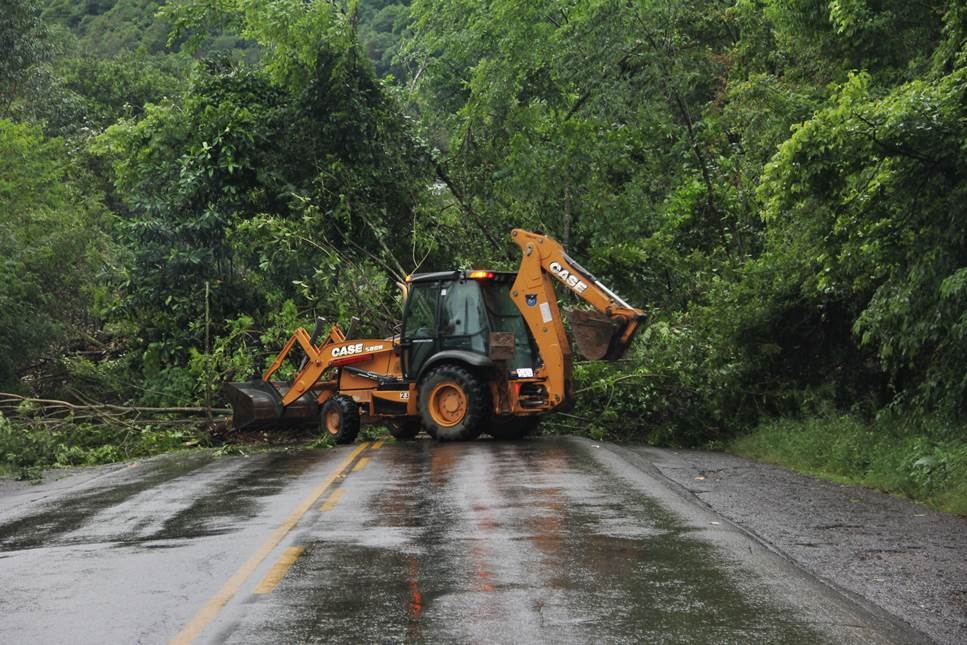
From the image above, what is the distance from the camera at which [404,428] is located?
22.5 m

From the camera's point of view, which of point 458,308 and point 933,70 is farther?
point 458,308

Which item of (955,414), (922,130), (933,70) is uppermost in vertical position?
(933,70)

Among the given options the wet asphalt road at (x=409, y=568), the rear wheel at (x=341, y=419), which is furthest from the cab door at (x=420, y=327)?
the wet asphalt road at (x=409, y=568)

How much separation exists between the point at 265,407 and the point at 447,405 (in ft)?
12.5

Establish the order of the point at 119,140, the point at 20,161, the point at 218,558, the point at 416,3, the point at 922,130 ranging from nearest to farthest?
the point at 218,558 < the point at 922,130 < the point at 119,140 < the point at 416,3 < the point at 20,161

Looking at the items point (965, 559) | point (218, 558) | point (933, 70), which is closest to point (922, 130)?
point (933, 70)

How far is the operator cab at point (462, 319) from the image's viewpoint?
20.4 m

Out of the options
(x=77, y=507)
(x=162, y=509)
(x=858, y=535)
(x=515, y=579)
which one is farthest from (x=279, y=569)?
(x=77, y=507)

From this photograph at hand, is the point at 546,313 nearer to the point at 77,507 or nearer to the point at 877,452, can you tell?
the point at 877,452

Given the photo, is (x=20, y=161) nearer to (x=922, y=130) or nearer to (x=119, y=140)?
(x=119, y=140)

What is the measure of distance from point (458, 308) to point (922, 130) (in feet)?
28.8

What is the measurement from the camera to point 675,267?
27250mm

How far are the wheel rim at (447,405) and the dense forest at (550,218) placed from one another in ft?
9.26

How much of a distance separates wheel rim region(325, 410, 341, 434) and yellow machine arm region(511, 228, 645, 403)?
3984 millimetres
